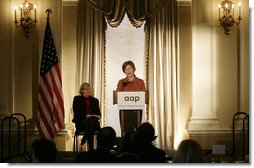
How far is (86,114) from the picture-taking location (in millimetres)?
7844

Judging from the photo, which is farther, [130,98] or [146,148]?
[130,98]

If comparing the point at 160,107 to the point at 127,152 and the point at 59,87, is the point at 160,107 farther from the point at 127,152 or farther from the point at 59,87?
the point at 127,152

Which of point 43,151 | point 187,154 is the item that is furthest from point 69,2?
point 187,154

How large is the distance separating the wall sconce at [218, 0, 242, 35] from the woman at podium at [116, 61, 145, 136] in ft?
5.38

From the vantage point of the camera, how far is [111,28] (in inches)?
351

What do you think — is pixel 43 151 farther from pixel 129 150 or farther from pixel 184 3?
pixel 184 3

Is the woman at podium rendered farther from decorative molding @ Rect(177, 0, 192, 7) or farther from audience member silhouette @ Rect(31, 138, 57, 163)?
audience member silhouette @ Rect(31, 138, 57, 163)

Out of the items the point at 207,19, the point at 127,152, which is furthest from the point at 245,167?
the point at 207,19

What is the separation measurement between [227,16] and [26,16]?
3.25 metres

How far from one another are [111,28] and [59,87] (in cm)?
160

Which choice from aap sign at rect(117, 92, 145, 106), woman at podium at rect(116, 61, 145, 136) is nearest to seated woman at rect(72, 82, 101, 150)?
aap sign at rect(117, 92, 145, 106)

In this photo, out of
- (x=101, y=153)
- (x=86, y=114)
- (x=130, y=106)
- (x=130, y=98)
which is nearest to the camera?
(x=101, y=153)

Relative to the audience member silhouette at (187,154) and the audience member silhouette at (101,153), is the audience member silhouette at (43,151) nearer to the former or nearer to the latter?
the audience member silhouette at (101,153)

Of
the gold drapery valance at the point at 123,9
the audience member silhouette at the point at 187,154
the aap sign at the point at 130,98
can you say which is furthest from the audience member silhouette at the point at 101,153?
the gold drapery valance at the point at 123,9
